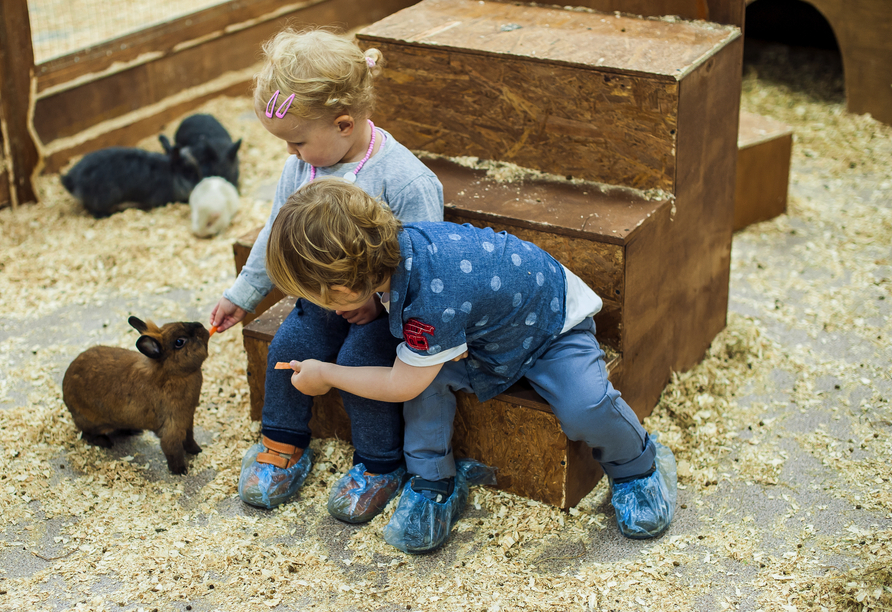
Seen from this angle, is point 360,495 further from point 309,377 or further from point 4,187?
point 4,187

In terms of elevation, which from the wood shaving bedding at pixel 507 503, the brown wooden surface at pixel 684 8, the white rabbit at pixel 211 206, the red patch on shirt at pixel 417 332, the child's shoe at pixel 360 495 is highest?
the brown wooden surface at pixel 684 8

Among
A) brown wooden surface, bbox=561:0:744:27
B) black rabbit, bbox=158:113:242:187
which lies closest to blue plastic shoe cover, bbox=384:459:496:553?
brown wooden surface, bbox=561:0:744:27

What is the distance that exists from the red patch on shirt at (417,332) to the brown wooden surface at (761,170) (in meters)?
2.36

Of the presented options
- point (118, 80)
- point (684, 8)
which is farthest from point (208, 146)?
point (684, 8)

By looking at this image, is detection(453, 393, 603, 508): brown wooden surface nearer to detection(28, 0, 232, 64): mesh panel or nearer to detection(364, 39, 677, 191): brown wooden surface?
detection(364, 39, 677, 191): brown wooden surface

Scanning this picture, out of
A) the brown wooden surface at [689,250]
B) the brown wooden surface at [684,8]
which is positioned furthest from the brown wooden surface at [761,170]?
the brown wooden surface at [684,8]

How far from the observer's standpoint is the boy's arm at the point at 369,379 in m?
2.01

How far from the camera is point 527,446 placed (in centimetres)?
232

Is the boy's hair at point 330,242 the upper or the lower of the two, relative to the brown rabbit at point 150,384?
upper

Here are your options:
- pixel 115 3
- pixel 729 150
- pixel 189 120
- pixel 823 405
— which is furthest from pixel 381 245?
pixel 115 3

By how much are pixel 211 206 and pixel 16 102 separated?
105 cm

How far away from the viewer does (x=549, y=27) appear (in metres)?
2.75

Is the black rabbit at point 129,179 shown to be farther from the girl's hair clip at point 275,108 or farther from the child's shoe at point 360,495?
the child's shoe at point 360,495

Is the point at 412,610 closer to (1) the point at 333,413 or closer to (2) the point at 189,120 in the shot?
(1) the point at 333,413
